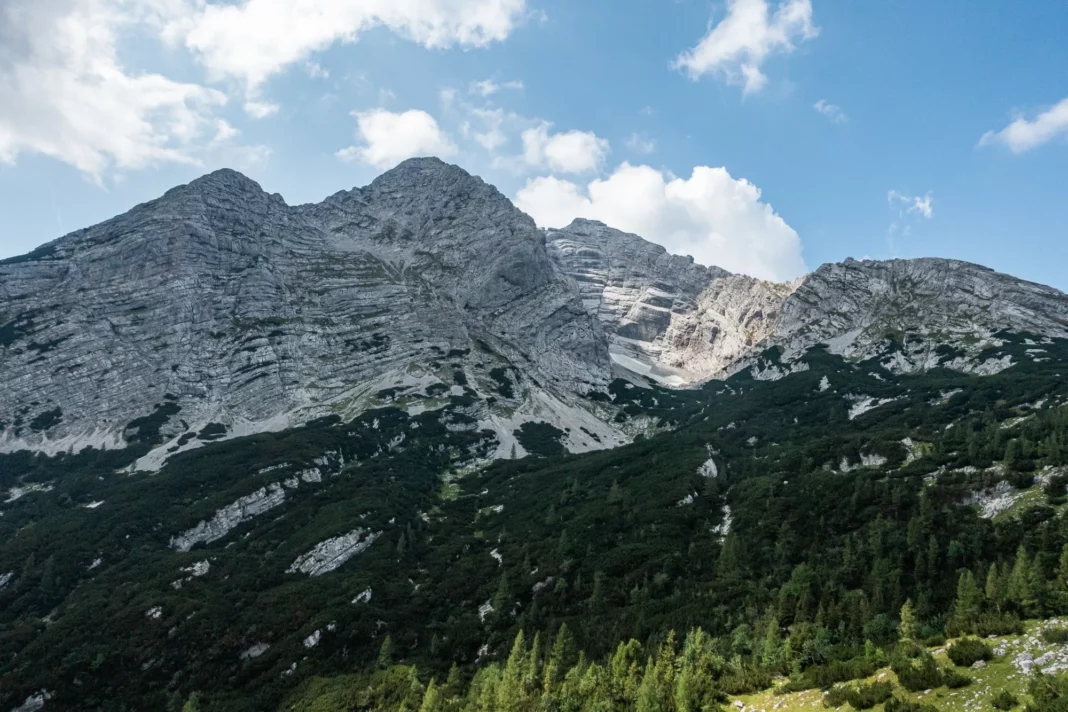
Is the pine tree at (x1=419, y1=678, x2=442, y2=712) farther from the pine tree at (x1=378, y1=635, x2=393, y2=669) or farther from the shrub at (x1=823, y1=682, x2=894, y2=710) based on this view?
the shrub at (x1=823, y1=682, x2=894, y2=710)

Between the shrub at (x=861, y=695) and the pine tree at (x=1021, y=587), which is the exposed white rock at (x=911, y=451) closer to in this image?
the pine tree at (x=1021, y=587)

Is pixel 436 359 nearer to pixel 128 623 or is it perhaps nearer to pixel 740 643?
pixel 128 623

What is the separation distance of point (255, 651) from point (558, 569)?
38131 millimetres

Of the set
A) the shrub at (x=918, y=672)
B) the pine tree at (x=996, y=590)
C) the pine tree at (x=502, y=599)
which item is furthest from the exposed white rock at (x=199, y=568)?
the pine tree at (x=996, y=590)

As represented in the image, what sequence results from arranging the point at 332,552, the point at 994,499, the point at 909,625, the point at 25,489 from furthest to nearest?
the point at 25,489
the point at 332,552
the point at 994,499
the point at 909,625

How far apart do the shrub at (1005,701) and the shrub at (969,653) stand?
5.33 meters

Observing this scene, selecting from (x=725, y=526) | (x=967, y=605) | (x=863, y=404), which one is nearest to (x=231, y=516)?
(x=725, y=526)

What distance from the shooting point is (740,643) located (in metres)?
51.8

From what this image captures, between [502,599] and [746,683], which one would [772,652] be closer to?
[746,683]

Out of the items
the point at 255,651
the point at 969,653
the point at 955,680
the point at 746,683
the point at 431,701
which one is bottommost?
the point at 255,651

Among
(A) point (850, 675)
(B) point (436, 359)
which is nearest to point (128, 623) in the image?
(A) point (850, 675)

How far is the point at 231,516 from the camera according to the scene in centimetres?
10906

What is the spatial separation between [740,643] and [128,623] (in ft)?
232

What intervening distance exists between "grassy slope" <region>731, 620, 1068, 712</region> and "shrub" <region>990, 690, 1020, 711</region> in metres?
0.26
